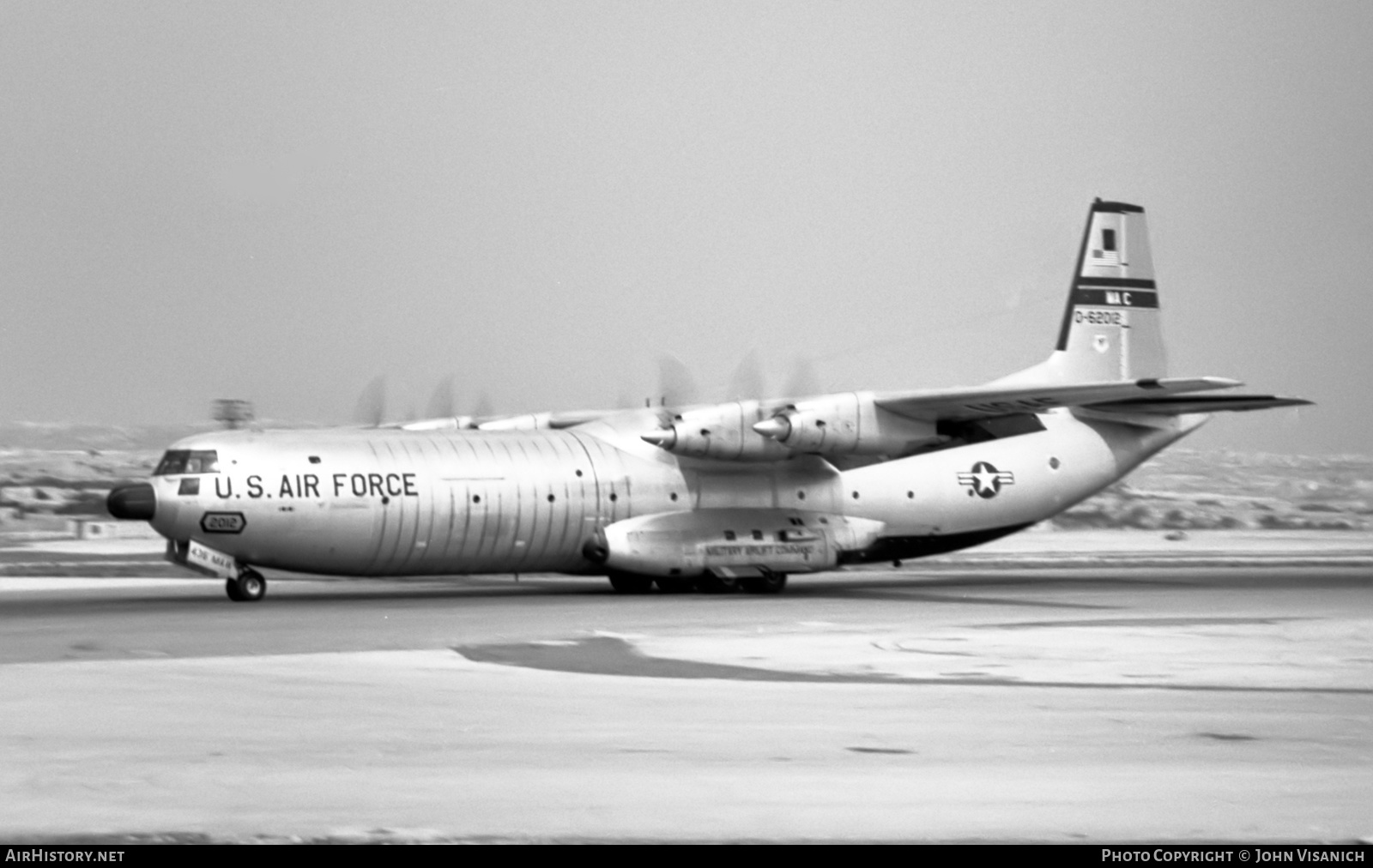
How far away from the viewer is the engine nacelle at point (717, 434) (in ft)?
96.9

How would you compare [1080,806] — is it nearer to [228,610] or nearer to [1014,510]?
[228,610]

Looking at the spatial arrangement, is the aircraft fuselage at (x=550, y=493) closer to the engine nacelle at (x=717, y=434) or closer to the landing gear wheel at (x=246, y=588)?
the landing gear wheel at (x=246, y=588)

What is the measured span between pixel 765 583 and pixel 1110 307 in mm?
9902

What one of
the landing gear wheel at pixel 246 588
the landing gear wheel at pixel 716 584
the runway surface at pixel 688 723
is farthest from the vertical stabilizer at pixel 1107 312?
the landing gear wheel at pixel 246 588

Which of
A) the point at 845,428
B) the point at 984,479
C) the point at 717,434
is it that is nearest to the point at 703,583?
the point at 717,434

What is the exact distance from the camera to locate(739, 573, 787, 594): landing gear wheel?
30.3 metres

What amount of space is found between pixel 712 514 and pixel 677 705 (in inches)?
637

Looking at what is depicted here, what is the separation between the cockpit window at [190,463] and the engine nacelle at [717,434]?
735 centimetres

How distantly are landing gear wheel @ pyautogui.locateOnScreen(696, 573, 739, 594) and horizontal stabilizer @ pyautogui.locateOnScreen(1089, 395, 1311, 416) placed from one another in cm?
781

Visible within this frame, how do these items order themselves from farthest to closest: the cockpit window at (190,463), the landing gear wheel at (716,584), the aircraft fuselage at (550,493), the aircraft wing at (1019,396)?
the landing gear wheel at (716,584) → the aircraft wing at (1019,396) → the aircraft fuselage at (550,493) → the cockpit window at (190,463)

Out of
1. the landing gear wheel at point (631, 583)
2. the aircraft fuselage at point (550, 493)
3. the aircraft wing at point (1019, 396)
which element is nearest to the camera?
the aircraft fuselage at point (550, 493)

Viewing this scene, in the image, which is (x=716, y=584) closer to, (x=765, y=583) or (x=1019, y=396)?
(x=765, y=583)

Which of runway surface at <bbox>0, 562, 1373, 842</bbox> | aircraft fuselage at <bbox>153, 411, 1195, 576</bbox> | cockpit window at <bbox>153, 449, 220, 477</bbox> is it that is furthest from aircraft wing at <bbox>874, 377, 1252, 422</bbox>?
cockpit window at <bbox>153, 449, 220, 477</bbox>
